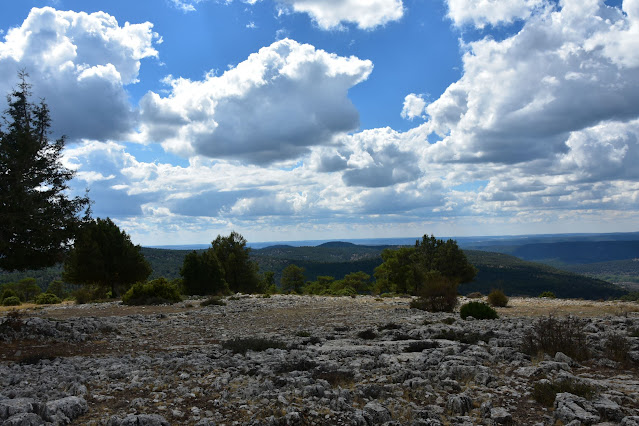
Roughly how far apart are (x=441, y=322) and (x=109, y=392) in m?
14.8

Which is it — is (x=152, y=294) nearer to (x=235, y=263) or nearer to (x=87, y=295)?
Result: (x=87, y=295)

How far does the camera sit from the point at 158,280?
36.9 meters


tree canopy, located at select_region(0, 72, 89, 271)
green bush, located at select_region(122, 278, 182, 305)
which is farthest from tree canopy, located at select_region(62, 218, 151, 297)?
tree canopy, located at select_region(0, 72, 89, 271)

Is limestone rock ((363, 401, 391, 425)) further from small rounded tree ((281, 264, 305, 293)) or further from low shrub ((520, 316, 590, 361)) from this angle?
small rounded tree ((281, 264, 305, 293))

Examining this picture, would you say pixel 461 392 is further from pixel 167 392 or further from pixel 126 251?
pixel 126 251

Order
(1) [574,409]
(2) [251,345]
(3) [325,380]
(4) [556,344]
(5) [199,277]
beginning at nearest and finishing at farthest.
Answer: (1) [574,409], (3) [325,380], (4) [556,344], (2) [251,345], (5) [199,277]

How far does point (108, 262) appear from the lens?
148 ft

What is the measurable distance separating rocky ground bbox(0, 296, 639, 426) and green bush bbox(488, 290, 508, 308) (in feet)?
49.4

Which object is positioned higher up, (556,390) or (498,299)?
(556,390)

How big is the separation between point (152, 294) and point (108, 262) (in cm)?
1352

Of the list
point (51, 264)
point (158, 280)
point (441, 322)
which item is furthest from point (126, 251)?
point (441, 322)

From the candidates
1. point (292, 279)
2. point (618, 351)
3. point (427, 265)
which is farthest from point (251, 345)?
point (292, 279)

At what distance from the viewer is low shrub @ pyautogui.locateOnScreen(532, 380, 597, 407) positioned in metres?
7.33

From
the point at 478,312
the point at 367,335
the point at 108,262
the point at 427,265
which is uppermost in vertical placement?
the point at 108,262
